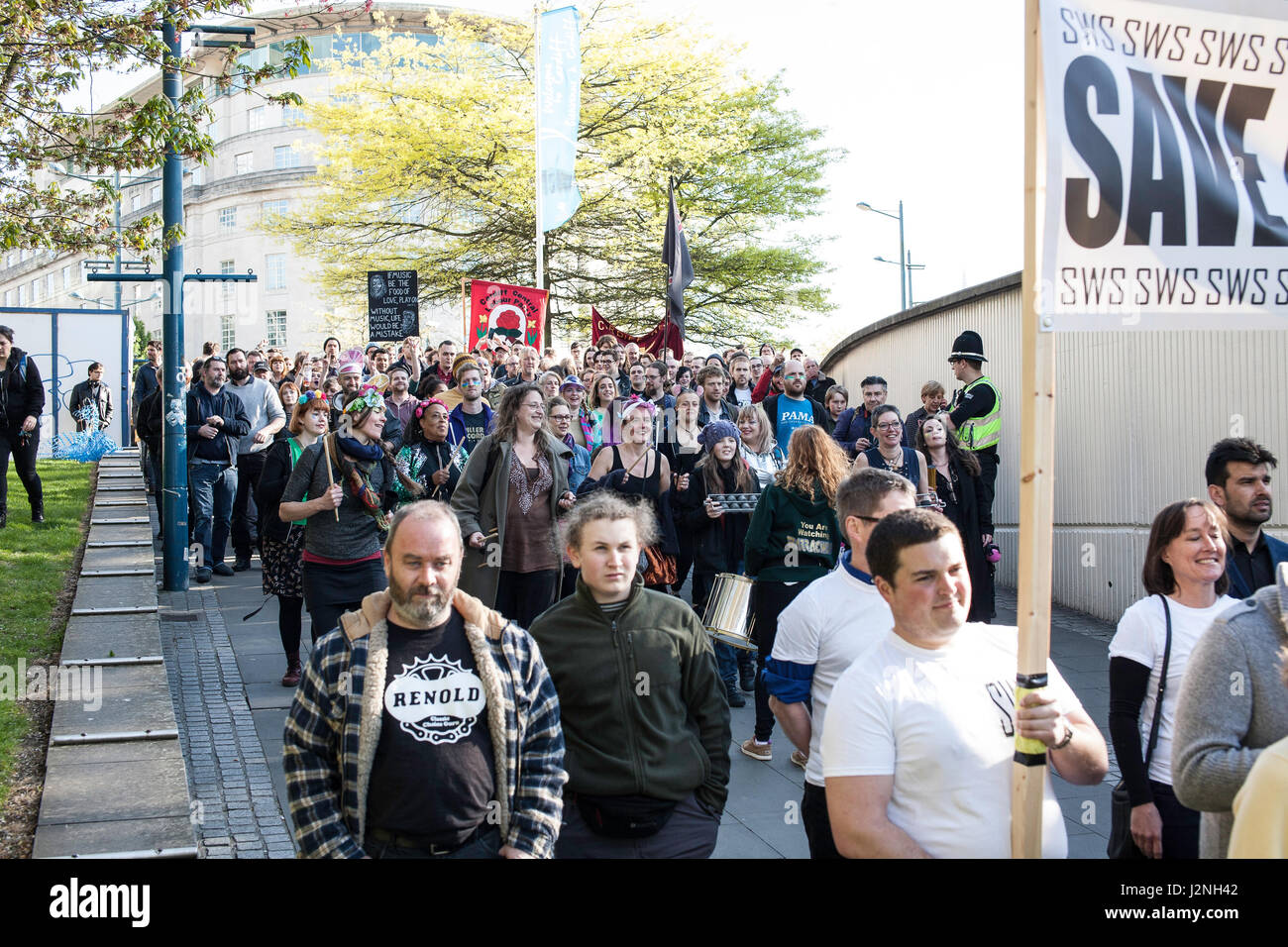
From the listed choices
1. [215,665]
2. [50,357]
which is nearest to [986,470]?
[215,665]

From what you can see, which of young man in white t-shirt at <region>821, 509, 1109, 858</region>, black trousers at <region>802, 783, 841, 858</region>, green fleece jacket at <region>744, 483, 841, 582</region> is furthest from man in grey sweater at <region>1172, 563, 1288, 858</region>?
green fleece jacket at <region>744, 483, 841, 582</region>

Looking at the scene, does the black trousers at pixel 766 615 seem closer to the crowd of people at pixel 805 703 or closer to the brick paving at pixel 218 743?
the crowd of people at pixel 805 703

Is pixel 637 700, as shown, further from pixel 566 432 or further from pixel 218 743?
pixel 566 432

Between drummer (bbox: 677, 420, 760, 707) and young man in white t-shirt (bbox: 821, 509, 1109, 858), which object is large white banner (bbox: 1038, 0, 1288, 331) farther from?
drummer (bbox: 677, 420, 760, 707)

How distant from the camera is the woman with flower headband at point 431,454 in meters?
8.76

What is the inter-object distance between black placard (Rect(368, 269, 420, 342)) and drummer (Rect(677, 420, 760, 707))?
31.6 ft

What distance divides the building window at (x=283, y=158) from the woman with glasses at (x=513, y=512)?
200 feet

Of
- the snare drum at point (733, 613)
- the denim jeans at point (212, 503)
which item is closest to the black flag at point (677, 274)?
the denim jeans at point (212, 503)

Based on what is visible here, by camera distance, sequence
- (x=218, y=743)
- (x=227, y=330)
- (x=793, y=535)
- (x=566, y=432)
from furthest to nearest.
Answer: (x=227, y=330) → (x=566, y=432) → (x=218, y=743) → (x=793, y=535)

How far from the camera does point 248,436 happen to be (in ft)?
40.0

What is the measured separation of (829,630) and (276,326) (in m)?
65.3

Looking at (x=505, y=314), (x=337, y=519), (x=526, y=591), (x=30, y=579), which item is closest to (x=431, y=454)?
(x=337, y=519)

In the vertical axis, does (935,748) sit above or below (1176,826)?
above
